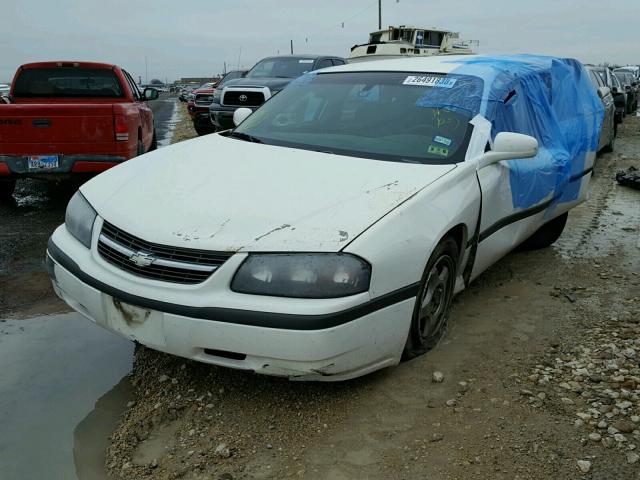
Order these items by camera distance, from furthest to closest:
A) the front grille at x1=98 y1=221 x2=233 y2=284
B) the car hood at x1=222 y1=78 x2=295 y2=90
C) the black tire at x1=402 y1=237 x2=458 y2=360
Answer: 1. the car hood at x1=222 y1=78 x2=295 y2=90
2. the black tire at x1=402 y1=237 x2=458 y2=360
3. the front grille at x1=98 y1=221 x2=233 y2=284

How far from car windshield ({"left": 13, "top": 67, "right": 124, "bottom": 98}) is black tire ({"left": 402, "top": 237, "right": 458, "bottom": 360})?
21.0ft

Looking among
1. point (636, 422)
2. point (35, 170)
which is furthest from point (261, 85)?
point (636, 422)

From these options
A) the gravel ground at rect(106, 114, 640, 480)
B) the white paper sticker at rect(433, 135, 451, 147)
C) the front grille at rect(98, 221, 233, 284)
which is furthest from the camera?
the white paper sticker at rect(433, 135, 451, 147)

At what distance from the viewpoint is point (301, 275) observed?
2.35 meters

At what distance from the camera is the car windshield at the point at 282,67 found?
475 inches

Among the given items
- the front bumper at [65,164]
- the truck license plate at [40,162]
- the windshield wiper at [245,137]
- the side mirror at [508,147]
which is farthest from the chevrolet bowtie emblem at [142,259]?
the truck license plate at [40,162]

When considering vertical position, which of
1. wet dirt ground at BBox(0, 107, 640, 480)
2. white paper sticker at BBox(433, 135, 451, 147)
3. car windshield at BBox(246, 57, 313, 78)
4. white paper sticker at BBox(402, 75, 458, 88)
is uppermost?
car windshield at BBox(246, 57, 313, 78)

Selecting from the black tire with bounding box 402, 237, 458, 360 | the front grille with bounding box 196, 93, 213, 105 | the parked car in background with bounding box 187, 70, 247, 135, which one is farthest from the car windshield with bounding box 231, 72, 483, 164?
the front grille with bounding box 196, 93, 213, 105

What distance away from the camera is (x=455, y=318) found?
363 cm

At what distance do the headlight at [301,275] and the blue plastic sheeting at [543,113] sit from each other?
1676mm

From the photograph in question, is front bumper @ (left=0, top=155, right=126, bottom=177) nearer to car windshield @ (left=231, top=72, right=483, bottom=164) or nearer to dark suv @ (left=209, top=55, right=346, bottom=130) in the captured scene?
car windshield @ (left=231, top=72, right=483, bottom=164)

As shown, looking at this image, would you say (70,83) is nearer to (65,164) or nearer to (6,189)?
(6,189)

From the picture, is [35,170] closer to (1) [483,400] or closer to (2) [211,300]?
(2) [211,300]

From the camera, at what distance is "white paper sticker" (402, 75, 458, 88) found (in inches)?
144
